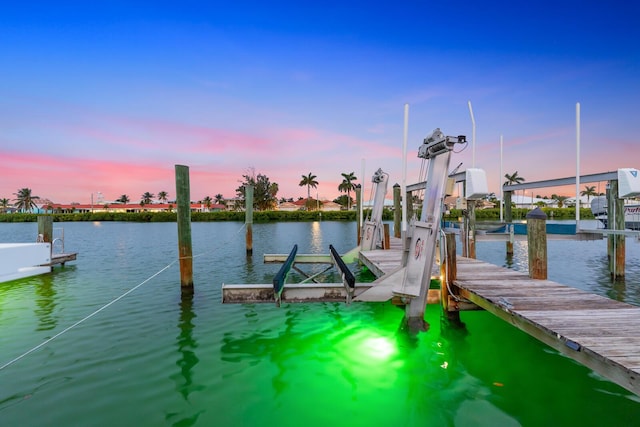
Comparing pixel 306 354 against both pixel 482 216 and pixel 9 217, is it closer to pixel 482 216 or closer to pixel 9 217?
pixel 482 216

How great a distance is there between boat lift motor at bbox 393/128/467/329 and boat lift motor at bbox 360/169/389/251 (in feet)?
15.6

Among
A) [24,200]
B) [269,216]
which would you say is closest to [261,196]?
[269,216]

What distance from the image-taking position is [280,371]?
19.3 ft

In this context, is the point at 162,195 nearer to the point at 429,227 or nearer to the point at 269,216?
the point at 269,216

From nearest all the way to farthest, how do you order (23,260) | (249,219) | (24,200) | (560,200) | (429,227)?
(429,227), (23,260), (249,219), (560,200), (24,200)

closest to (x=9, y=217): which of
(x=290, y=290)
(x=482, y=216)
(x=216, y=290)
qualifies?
(x=216, y=290)

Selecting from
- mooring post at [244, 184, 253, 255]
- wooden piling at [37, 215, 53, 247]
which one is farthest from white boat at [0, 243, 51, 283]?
mooring post at [244, 184, 253, 255]

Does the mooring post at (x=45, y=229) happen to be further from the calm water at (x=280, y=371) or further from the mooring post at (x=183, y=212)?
the mooring post at (x=183, y=212)

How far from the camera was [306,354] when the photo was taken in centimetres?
661

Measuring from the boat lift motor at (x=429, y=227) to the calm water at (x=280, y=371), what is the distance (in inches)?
49.9

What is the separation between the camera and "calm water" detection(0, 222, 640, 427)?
15.1 feet

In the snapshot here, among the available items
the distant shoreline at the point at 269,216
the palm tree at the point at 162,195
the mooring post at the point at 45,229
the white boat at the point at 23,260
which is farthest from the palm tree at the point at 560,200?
the palm tree at the point at 162,195

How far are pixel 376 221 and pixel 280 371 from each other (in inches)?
313

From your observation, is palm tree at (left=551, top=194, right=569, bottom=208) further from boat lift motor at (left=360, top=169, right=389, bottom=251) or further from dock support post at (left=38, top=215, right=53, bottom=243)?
dock support post at (left=38, top=215, right=53, bottom=243)
